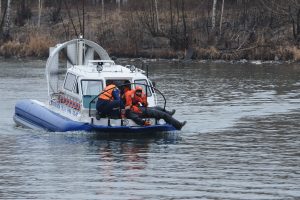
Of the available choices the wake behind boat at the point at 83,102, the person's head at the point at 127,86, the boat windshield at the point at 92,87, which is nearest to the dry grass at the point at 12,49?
the wake behind boat at the point at 83,102

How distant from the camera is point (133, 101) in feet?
91.1

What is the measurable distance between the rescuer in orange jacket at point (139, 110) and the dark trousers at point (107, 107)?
290mm

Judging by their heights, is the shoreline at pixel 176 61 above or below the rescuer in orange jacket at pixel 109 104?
below

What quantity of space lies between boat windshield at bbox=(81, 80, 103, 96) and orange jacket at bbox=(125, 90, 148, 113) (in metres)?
1.39

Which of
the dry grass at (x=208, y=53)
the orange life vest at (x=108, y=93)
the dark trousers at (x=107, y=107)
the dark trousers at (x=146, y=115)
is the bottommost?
the dry grass at (x=208, y=53)

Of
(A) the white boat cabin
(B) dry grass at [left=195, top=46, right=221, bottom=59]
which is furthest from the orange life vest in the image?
(B) dry grass at [left=195, top=46, right=221, bottom=59]

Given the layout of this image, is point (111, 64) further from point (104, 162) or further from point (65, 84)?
point (104, 162)

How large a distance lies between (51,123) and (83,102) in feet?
3.52

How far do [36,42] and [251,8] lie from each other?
1352 centimetres

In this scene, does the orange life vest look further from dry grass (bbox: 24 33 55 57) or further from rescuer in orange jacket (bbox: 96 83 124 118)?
dry grass (bbox: 24 33 55 57)

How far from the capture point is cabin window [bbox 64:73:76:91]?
29.8m

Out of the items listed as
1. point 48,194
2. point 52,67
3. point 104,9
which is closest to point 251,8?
point 104,9

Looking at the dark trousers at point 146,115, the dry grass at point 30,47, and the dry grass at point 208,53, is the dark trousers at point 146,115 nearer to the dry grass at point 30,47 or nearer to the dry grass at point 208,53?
the dry grass at point 208,53

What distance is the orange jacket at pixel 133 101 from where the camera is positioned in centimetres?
2767
